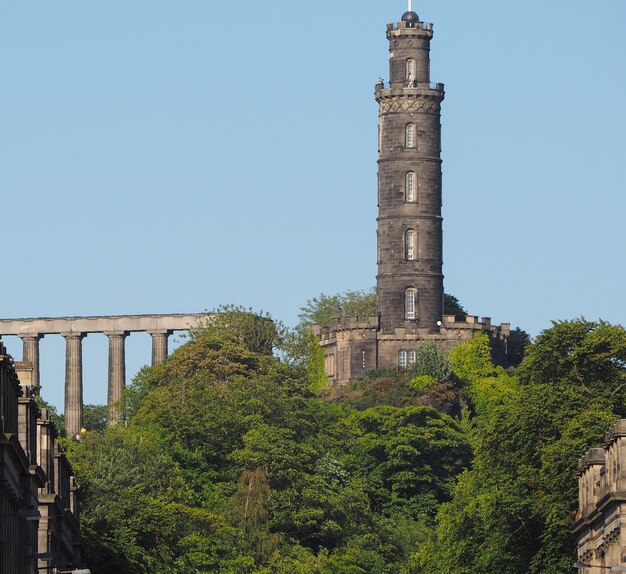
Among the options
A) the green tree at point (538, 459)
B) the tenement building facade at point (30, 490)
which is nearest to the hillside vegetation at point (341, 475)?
the green tree at point (538, 459)

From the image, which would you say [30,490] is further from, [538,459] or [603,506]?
[538,459]

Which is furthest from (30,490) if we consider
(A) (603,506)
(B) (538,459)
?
(B) (538,459)

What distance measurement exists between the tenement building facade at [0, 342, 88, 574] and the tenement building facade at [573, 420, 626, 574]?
602 inches

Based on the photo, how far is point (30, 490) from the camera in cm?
8306

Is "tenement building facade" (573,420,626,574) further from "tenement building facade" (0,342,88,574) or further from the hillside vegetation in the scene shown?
"tenement building facade" (0,342,88,574)

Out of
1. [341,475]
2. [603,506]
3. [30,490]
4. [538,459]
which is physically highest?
[538,459]

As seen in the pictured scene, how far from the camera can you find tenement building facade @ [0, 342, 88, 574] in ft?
244

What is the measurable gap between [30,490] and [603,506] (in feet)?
53.2

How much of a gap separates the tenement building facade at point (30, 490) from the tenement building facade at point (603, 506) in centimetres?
1530

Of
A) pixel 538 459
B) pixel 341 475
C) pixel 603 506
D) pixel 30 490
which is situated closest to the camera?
pixel 30 490

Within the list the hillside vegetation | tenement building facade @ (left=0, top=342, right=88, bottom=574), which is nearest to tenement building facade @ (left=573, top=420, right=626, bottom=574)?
the hillside vegetation

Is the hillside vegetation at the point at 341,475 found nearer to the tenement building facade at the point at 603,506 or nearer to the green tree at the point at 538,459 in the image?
the green tree at the point at 538,459

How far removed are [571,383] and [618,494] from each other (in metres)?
42.2

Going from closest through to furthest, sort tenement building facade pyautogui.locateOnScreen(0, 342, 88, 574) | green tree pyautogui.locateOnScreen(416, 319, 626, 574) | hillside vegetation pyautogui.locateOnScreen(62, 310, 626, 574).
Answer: tenement building facade pyautogui.locateOnScreen(0, 342, 88, 574)
green tree pyautogui.locateOnScreen(416, 319, 626, 574)
hillside vegetation pyautogui.locateOnScreen(62, 310, 626, 574)
